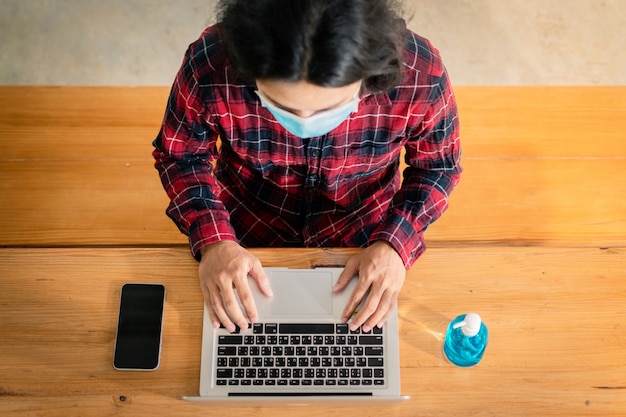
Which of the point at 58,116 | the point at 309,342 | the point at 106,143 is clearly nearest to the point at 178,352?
the point at 309,342

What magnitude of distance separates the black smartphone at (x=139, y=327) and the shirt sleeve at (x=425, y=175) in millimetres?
413

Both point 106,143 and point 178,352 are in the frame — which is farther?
point 106,143

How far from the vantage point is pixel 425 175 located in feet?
3.84

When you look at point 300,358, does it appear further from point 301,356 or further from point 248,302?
point 248,302

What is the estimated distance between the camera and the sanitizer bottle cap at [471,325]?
94 cm

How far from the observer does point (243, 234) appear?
137cm

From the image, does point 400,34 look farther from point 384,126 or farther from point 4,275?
point 4,275

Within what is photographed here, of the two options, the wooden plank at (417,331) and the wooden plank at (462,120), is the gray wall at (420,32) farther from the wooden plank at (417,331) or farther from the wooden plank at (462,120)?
the wooden plank at (417,331)

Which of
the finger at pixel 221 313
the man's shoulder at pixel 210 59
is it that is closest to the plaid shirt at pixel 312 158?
the man's shoulder at pixel 210 59

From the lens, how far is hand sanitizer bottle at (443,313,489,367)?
0.98 metres

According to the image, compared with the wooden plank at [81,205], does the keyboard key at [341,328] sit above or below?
below

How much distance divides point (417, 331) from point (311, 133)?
387 millimetres

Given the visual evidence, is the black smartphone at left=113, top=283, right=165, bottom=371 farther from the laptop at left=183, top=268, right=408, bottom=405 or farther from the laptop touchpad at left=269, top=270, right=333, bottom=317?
the laptop touchpad at left=269, top=270, right=333, bottom=317

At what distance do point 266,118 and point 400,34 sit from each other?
0.89 ft
